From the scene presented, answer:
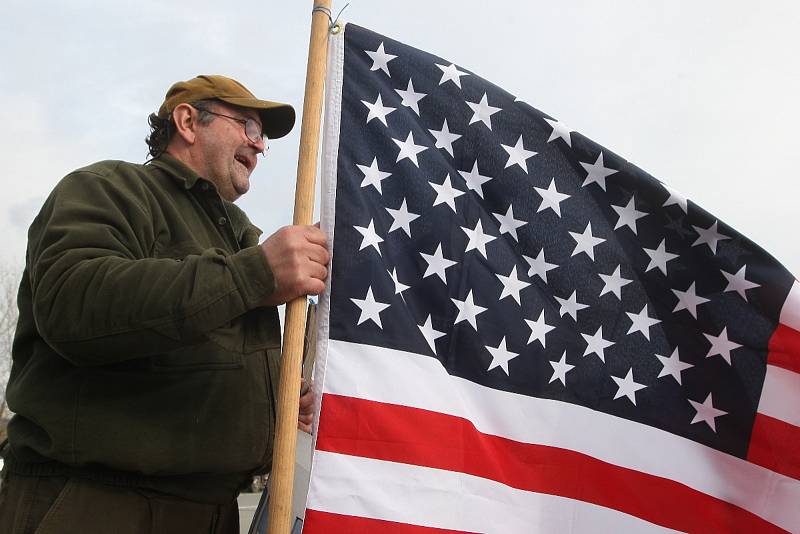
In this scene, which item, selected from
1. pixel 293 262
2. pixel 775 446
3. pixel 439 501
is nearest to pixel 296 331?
pixel 293 262

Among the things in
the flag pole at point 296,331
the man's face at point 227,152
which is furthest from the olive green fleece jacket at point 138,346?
the man's face at point 227,152

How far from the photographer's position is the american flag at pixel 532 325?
97.1 inches

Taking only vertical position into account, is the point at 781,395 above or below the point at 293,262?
above

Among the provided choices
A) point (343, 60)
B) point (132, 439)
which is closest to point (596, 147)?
point (343, 60)

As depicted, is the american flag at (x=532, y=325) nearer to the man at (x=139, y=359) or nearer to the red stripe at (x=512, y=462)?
the red stripe at (x=512, y=462)

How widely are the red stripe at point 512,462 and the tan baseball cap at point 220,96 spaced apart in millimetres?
1386

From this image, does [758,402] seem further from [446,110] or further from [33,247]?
[33,247]

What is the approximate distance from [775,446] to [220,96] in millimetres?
2508

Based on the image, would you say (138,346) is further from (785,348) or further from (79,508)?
(785,348)

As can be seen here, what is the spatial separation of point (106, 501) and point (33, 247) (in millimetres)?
796

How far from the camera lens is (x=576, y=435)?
2713 millimetres

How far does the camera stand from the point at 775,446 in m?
2.83

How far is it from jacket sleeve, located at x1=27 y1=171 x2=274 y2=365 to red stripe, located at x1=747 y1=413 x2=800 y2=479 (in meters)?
1.90

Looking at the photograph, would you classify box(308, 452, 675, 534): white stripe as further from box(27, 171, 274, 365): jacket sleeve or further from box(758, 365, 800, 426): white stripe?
box(758, 365, 800, 426): white stripe
